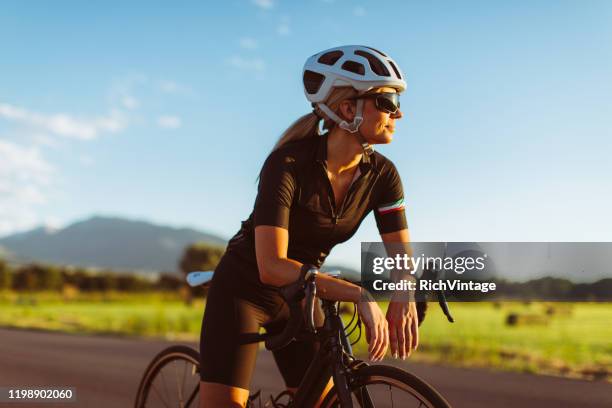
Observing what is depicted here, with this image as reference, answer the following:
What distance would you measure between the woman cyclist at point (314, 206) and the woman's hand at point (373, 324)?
0.02m

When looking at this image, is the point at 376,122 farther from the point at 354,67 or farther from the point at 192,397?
the point at 192,397

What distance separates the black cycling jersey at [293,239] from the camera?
336 cm

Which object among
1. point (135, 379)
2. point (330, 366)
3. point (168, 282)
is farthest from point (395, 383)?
point (168, 282)

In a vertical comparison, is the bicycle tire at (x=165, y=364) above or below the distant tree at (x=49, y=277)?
below

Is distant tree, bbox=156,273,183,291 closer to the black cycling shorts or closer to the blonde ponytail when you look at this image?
the black cycling shorts

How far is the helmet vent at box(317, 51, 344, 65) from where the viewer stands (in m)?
3.43

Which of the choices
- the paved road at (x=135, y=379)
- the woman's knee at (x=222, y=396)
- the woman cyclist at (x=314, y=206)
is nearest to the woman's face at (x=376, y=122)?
the woman cyclist at (x=314, y=206)

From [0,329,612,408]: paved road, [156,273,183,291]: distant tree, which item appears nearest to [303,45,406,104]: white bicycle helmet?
[0,329,612,408]: paved road

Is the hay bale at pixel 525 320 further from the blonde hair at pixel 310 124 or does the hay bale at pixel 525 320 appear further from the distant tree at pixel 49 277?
the distant tree at pixel 49 277

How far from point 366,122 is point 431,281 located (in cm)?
70

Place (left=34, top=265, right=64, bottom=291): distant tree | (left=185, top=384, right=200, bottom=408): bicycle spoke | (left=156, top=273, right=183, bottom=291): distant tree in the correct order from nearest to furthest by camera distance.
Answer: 1. (left=185, top=384, right=200, bottom=408): bicycle spoke
2. (left=34, top=265, right=64, bottom=291): distant tree
3. (left=156, top=273, right=183, bottom=291): distant tree

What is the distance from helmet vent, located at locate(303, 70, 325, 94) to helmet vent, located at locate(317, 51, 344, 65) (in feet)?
0.22

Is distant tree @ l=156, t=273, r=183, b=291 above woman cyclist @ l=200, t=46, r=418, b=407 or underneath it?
above

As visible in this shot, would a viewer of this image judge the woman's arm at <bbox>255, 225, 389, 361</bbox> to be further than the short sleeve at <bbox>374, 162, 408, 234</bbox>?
No
